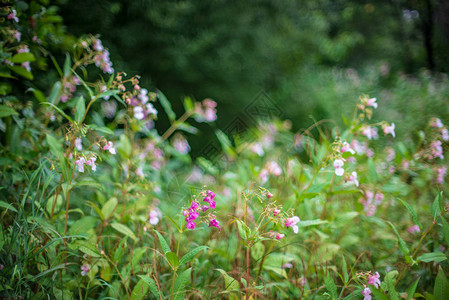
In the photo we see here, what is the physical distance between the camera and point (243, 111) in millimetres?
4438

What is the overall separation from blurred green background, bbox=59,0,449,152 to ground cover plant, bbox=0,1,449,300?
4.64 feet

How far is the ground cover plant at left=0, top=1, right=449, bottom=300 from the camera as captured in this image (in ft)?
3.30

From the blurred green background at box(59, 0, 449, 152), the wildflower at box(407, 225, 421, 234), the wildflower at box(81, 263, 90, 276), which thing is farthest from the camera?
the blurred green background at box(59, 0, 449, 152)

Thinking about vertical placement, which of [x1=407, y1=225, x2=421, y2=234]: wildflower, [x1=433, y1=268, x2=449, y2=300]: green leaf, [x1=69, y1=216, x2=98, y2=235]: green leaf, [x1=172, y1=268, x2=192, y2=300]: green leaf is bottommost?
[x1=407, y1=225, x2=421, y2=234]: wildflower

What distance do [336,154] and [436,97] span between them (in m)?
2.42

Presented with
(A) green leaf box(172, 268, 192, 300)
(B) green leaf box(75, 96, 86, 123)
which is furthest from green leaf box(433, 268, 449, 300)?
(B) green leaf box(75, 96, 86, 123)

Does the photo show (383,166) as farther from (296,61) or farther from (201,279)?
(296,61)

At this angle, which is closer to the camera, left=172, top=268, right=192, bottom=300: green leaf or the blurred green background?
left=172, top=268, right=192, bottom=300: green leaf

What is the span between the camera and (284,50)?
4.71 metres

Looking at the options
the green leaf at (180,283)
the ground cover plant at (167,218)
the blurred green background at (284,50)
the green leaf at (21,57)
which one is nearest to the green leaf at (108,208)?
the ground cover plant at (167,218)

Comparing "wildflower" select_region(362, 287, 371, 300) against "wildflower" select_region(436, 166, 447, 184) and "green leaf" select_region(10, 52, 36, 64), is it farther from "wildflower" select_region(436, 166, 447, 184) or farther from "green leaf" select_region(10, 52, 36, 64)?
"green leaf" select_region(10, 52, 36, 64)

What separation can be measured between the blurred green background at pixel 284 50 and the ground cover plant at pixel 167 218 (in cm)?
141

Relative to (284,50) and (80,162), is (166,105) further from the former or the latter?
(284,50)

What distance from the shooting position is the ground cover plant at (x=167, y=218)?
1007 mm
